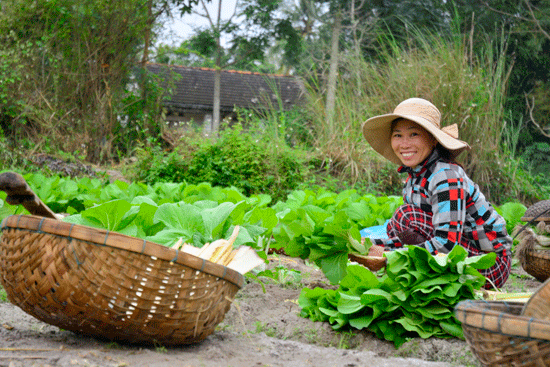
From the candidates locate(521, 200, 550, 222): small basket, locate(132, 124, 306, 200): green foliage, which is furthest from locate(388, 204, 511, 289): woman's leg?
locate(132, 124, 306, 200): green foliage

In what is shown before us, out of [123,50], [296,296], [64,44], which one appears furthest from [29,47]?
[296,296]

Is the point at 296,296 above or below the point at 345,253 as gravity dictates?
below

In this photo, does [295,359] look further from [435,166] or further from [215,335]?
[435,166]

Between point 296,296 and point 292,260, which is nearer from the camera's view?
point 296,296

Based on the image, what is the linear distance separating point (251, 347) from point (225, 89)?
58.7 feet

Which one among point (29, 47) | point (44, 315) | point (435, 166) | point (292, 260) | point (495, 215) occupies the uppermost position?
point (29, 47)

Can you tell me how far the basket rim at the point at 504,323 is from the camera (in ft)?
4.43

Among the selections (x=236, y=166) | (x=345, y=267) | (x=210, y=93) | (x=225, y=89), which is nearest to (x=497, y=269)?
(x=345, y=267)

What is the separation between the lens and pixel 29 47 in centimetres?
757

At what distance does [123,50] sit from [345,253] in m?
6.96

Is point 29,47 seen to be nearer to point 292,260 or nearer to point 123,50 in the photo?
point 123,50

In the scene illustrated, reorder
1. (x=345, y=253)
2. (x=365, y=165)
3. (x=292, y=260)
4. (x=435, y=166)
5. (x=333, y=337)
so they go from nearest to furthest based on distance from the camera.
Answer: (x=333, y=337)
(x=345, y=253)
(x=435, y=166)
(x=292, y=260)
(x=365, y=165)

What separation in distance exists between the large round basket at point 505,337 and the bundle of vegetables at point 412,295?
25.4 inches

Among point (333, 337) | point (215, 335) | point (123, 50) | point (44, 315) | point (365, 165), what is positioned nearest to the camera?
point (44, 315)
